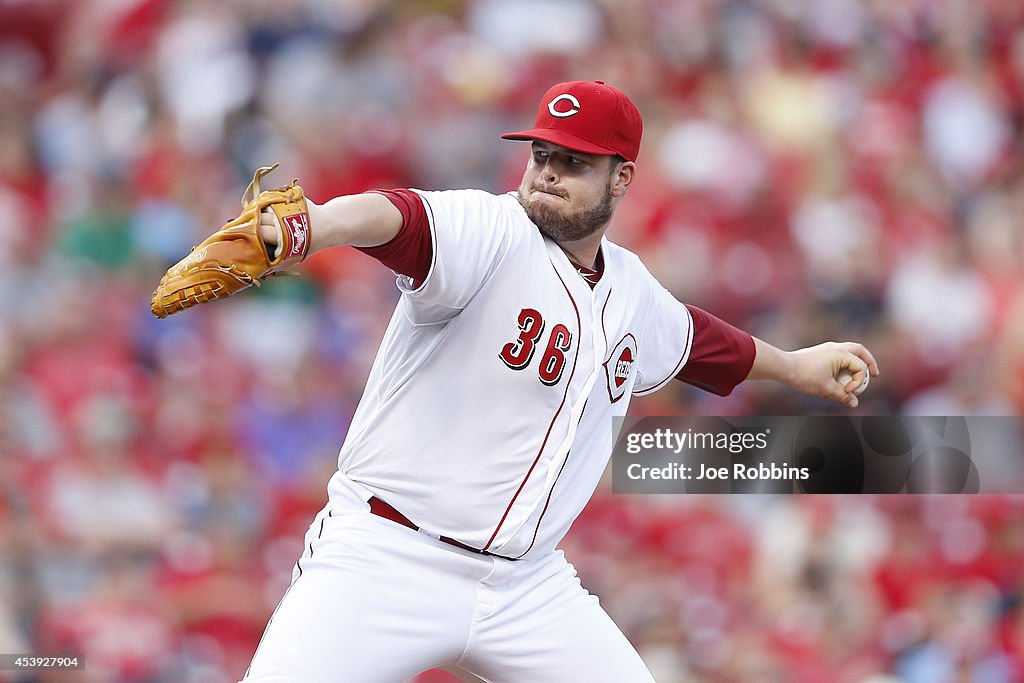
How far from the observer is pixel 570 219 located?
3109 millimetres

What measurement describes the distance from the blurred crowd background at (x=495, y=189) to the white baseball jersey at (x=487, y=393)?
227 centimetres

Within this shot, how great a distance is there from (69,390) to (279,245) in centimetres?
356

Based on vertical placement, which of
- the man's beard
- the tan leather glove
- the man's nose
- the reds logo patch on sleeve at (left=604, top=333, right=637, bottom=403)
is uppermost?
the man's nose

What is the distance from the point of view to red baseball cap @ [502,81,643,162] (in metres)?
3.07

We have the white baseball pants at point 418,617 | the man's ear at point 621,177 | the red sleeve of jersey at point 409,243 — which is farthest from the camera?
the man's ear at point 621,177

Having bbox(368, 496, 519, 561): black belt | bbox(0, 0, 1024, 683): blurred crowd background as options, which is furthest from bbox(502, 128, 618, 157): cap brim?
bbox(0, 0, 1024, 683): blurred crowd background

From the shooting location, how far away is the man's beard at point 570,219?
311 centimetres

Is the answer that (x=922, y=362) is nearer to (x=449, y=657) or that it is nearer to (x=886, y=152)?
(x=886, y=152)

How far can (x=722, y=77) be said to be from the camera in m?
7.12

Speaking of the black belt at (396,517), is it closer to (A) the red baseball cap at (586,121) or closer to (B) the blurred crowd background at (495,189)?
(A) the red baseball cap at (586,121)

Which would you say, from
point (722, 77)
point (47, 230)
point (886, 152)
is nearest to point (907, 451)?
point (886, 152)

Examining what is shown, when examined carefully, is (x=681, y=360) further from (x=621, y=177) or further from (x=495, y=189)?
(x=495, y=189)

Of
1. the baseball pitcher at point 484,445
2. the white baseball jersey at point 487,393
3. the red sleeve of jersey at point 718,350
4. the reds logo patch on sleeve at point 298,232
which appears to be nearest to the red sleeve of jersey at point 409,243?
the baseball pitcher at point 484,445

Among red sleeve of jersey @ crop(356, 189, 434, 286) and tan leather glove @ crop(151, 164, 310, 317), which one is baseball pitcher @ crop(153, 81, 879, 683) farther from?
tan leather glove @ crop(151, 164, 310, 317)
